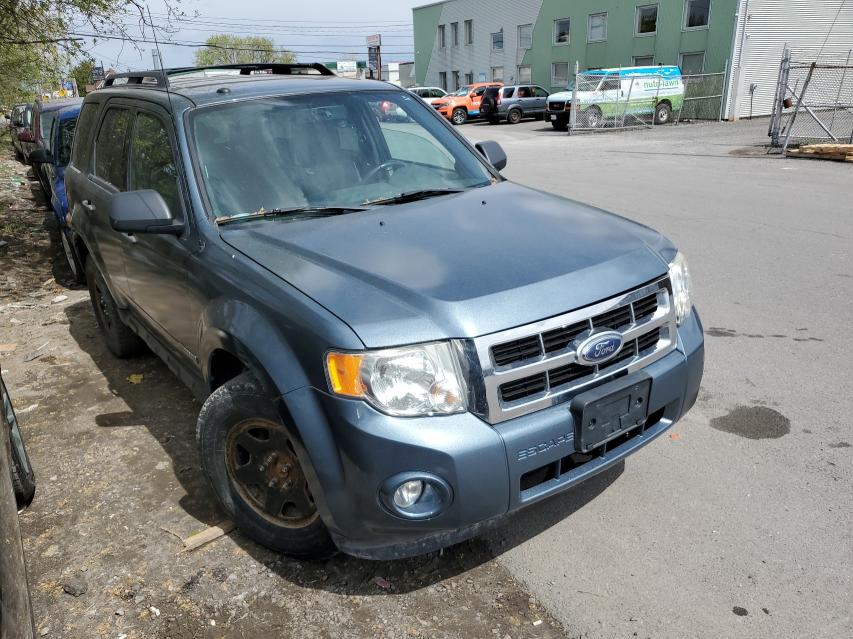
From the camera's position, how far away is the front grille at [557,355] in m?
2.29

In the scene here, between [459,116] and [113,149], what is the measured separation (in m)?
30.1

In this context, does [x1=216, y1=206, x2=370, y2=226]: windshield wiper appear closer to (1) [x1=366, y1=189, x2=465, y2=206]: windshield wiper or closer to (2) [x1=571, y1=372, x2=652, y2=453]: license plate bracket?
(1) [x1=366, y1=189, x2=465, y2=206]: windshield wiper

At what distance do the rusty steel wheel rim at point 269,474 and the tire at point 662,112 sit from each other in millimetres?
26989

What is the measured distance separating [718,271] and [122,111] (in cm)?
524

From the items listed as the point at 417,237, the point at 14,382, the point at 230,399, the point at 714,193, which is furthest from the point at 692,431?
the point at 714,193

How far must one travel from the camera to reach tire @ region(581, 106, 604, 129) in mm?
25237

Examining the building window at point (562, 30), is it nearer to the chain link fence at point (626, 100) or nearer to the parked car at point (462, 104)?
the parked car at point (462, 104)

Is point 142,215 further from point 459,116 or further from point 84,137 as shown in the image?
point 459,116

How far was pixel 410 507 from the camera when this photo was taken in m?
2.30

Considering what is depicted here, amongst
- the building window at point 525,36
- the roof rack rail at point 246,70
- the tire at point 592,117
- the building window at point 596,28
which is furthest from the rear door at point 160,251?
the building window at point 525,36

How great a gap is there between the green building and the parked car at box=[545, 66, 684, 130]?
3495 millimetres

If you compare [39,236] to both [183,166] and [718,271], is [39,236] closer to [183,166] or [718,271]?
[183,166]

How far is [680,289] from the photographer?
291 cm

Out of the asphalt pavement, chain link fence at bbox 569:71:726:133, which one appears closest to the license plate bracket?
the asphalt pavement
